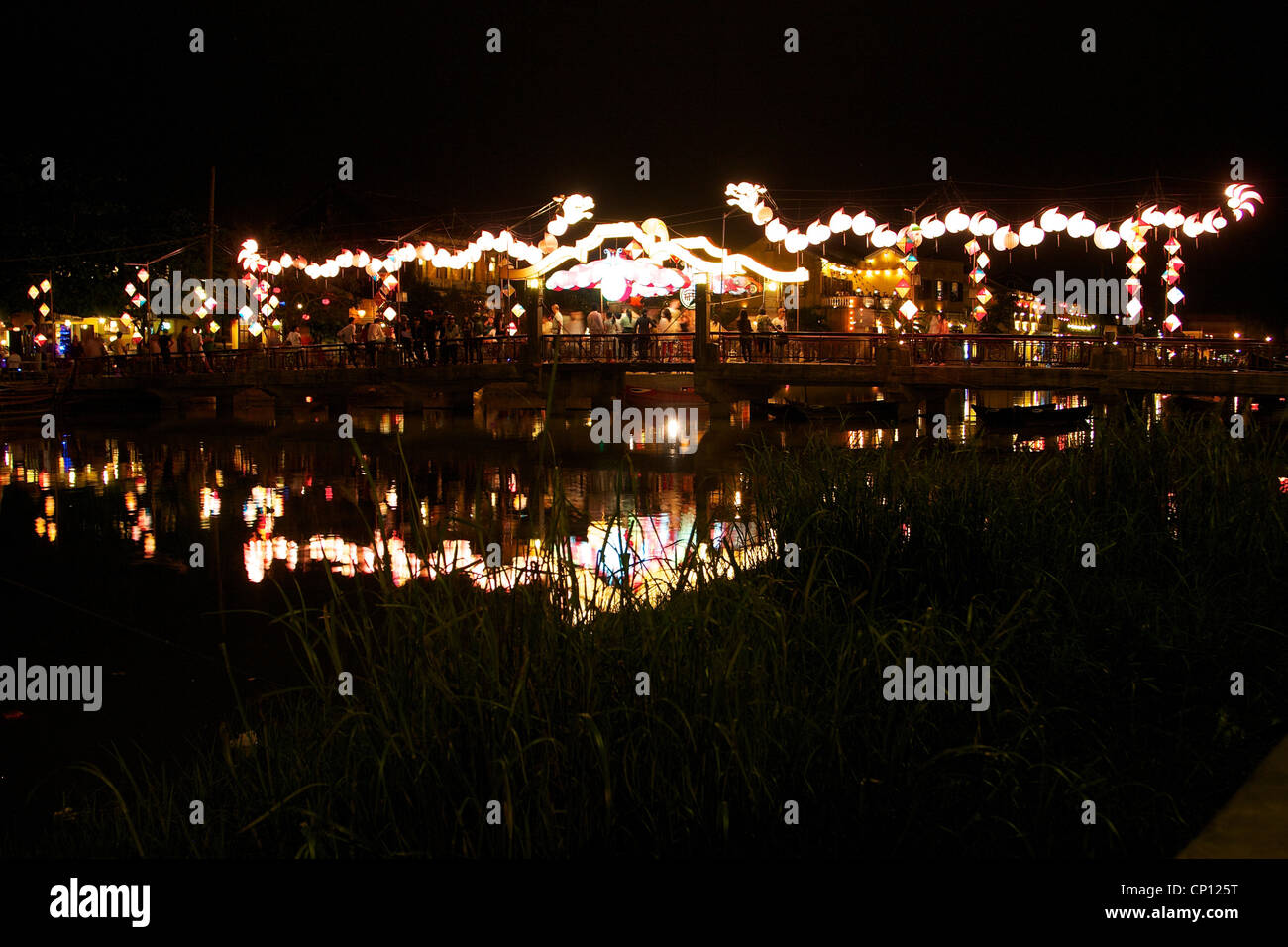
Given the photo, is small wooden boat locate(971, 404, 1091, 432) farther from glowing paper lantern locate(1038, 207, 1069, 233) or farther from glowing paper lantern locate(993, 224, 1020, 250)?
glowing paper lantern locate(1038, 207, 1069, 233)

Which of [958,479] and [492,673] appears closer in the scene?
[492,673]

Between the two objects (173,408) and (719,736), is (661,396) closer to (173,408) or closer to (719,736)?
(173,408)

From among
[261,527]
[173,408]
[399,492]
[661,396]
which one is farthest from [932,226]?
[173,408]

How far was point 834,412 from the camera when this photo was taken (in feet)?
90.1

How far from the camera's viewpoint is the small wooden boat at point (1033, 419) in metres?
25.6

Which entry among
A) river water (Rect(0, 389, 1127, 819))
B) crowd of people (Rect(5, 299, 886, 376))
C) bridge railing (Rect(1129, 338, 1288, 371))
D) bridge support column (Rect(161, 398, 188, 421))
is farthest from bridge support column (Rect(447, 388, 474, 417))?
bridge railing (Rect(1129, 338, 1288, 371))

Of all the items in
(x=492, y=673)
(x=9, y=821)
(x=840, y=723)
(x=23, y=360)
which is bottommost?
(x=9, y=821)

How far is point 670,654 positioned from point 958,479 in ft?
12.9

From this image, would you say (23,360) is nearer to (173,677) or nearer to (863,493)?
(173,677)

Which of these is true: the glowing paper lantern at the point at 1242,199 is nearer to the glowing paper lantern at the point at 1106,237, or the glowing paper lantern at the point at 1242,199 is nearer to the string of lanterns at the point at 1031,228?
the string of lanterns at the point at 1031,228

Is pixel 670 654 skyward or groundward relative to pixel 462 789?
skyward

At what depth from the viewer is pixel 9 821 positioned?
5.38 m

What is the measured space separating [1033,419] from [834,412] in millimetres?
4653

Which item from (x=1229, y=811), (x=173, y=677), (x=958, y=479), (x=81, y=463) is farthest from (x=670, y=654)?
(x=81, y=463)
